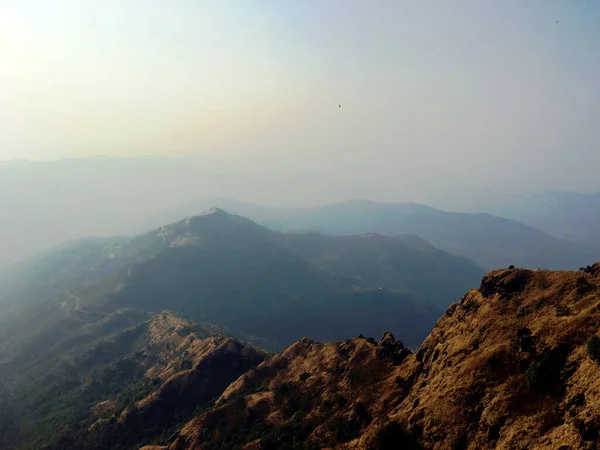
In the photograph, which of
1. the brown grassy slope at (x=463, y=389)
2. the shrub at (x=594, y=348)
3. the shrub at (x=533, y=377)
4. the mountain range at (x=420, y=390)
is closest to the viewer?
the shrub at (x=594, y=348)

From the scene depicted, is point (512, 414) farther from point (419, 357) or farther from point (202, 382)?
point (202, 382)

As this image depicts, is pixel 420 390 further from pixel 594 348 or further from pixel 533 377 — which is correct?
pixel 594 348

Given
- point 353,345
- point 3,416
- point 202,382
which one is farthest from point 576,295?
point 3,416

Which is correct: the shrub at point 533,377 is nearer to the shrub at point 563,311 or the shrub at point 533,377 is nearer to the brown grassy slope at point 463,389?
the brown grassy slope at point 463,389

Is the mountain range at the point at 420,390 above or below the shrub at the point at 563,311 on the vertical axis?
below

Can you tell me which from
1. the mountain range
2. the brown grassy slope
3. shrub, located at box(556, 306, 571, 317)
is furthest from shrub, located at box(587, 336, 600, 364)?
shrub, located at box(556, 306, 571, 317)

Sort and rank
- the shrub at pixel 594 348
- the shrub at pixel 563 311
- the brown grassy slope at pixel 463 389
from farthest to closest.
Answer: the shrub at pixel 563 311, the brown grassy slope at pixel 463 389, the shrub at pixel 594 348

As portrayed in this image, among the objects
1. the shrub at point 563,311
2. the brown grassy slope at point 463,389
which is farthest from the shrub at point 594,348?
the shrub at point 563,311

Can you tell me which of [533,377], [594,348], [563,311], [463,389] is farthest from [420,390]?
[594,348]
